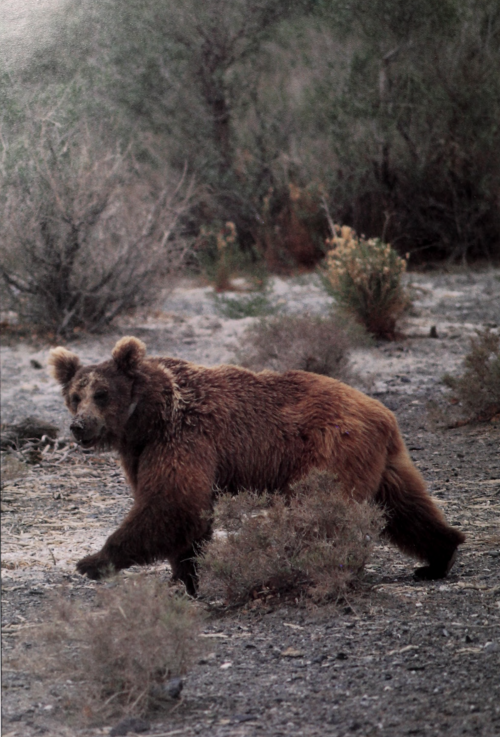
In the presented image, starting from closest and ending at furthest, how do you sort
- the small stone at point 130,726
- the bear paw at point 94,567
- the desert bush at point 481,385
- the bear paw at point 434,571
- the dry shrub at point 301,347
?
the small stone at point 130,726, the bear paw at point 94,567, the bear paw at point 434,571, the desert bush at point 481,385, the dry shrub at point 301,347

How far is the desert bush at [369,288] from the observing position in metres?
6.35

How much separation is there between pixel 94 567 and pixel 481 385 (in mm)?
1907

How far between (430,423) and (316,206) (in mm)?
4684

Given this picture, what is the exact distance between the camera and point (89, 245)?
18.9 feet

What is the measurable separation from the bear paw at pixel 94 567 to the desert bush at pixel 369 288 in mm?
4218

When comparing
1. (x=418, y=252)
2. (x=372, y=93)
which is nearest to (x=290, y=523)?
(x=372, y=93)

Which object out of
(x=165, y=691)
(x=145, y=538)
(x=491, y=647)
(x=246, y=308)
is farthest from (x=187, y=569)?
(x=246, y=308)

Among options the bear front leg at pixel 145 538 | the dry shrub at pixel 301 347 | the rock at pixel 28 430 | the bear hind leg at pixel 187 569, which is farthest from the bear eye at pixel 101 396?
the dry shrub at pixel 301 347

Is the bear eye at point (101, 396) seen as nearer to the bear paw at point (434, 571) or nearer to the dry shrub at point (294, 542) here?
the dry shrub at point (294, 542)

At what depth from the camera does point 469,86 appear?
352cm

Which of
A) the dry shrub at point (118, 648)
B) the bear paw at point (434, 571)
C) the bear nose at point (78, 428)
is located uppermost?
the bear nose at point (78, 428)

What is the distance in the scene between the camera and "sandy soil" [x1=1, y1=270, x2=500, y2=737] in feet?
5.48

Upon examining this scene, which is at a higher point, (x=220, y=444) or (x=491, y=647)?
(x=220, y=444)

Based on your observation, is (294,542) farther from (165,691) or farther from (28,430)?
(28,430)
